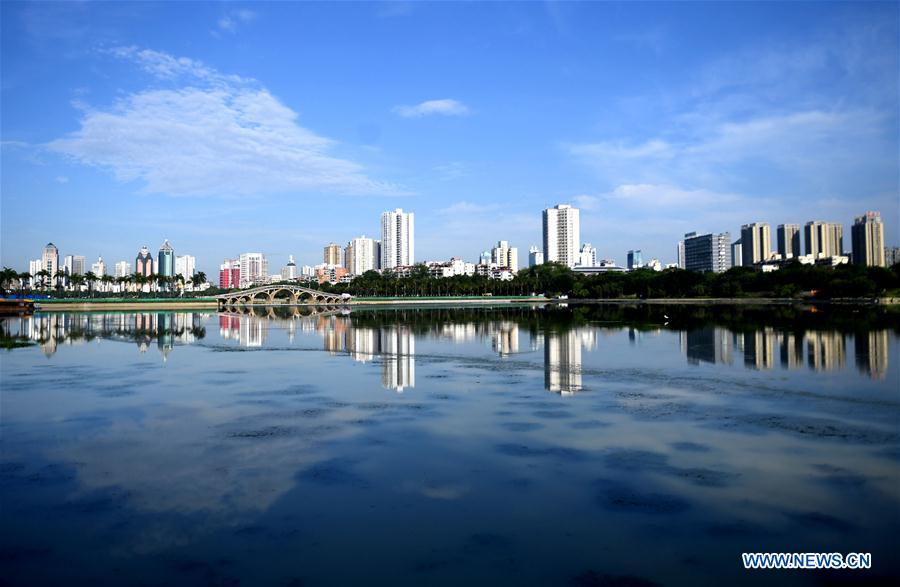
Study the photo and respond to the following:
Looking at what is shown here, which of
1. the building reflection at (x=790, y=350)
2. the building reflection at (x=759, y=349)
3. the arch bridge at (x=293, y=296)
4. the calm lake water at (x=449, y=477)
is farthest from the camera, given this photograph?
the arch bridge at (x=293, y=296)

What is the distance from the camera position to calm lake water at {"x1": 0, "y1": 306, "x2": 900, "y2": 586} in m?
6.77

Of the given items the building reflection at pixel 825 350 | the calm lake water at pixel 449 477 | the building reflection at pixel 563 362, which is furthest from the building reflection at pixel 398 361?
the building reflection at pixel 825 350

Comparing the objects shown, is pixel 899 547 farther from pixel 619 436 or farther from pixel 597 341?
pixel 597 341

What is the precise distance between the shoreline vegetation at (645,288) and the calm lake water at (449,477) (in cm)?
9340

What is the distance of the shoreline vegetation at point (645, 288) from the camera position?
105000mm

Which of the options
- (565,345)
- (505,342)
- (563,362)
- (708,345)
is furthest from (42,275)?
(708,345)

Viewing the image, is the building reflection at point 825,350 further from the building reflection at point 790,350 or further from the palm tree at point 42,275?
the palm tree at point 42,275

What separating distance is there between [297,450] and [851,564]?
26.5 feet

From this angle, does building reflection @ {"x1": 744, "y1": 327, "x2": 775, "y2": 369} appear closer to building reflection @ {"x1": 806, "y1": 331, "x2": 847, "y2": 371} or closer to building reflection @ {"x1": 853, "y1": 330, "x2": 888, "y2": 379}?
building reflection @ {"x1": 806, "y1": 331, "x2": 847, "y2": 371}

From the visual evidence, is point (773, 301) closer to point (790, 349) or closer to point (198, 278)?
point (790, 349)

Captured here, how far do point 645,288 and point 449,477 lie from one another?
130830 millimetres

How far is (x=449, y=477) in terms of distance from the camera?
9422 mm

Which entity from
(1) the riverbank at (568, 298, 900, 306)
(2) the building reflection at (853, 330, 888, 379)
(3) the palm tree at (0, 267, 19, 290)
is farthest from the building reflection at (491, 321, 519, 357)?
(3) the palm tree at (0, 267, 19, 290)

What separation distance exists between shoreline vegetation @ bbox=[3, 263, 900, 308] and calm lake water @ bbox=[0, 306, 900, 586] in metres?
93.4
